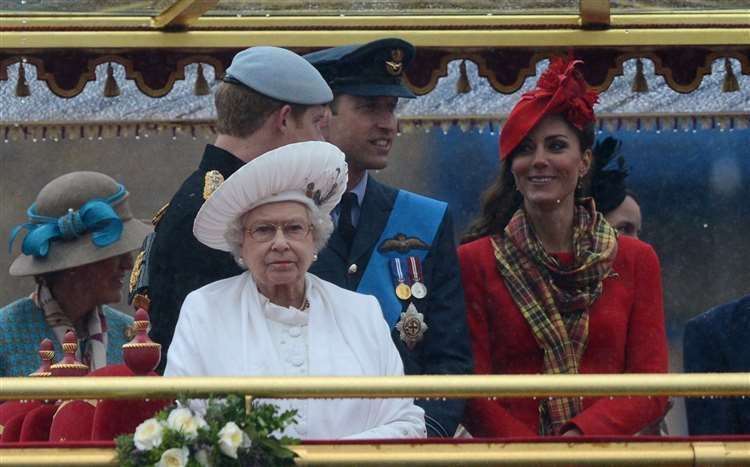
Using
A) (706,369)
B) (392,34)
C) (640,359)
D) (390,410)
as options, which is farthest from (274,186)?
(392,34)

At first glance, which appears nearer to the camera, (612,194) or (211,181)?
(211,181)

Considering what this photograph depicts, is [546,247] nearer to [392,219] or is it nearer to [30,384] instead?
[392,219]

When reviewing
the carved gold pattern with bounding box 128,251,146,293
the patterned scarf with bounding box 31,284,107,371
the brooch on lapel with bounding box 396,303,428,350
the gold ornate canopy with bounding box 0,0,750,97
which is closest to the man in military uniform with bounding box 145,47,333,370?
the carved gold pattern with bounding box 128,251,146,293

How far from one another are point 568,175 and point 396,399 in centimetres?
113

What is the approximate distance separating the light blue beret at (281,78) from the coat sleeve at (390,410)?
72 cm

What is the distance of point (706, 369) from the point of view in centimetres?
627

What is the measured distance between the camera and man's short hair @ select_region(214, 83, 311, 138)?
580cm

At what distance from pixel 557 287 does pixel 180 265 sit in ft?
3.60

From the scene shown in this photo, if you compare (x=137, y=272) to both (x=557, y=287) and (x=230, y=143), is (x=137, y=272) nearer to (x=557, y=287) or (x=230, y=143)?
(x=230, y=143)

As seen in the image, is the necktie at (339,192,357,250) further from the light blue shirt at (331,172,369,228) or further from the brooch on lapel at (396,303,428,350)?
the brooch on lapel at (396,303,428,350)

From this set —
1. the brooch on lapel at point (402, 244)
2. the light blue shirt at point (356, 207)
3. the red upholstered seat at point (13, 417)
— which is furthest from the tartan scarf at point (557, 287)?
the red upholstered seat at point (13, 417)

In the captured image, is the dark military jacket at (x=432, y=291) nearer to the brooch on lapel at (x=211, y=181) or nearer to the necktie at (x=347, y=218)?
the necktie at (x=347, y=218)

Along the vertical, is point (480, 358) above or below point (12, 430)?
above

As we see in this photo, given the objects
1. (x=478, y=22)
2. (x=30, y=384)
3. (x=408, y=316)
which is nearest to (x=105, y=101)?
(x=478, y=22)
